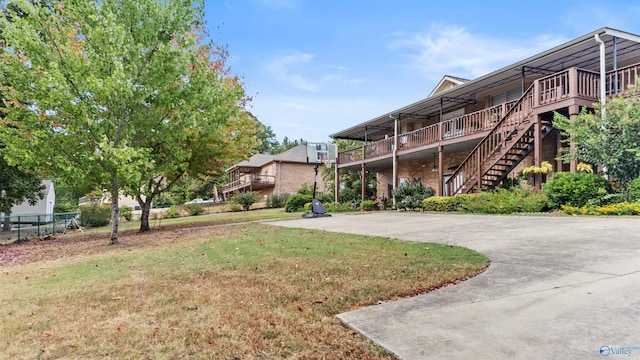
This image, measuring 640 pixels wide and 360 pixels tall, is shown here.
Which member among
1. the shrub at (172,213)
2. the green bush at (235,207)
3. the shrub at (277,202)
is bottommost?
the shrub at (172,213)

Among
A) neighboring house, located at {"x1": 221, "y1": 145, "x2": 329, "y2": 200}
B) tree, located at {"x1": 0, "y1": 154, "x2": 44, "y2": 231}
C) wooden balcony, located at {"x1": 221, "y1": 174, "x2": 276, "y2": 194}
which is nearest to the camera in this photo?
tree, located at {"x1": 0, "y1": 154, "x2": 44, "y2": 231}

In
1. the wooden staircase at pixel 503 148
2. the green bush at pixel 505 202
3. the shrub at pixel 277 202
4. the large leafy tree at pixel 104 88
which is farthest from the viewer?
the shrub at pixel 277 202

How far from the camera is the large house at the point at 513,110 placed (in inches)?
448

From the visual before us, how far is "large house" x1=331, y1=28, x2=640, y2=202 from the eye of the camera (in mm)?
→ 11383

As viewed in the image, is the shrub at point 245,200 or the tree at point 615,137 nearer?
the tree at point 615,137

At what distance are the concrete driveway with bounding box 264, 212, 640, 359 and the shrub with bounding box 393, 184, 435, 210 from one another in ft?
38.5

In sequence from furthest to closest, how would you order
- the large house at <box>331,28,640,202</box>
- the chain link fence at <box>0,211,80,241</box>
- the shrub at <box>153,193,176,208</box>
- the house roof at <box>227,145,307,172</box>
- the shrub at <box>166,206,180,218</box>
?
the shrub at <box>153,193,176,208</box>
the house roof at <box>227,145,307,172</box>
the shrub at <box>166,206,180,218</box>
the chain link fence at <box>0,211,80,241</box>
the large house at <box>331,28,640,202</box>

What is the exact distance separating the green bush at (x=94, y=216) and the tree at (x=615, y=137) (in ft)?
80.1

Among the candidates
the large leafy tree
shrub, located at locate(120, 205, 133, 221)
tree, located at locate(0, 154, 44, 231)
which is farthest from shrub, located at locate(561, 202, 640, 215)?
shrub, located at locate(120, 205, 133, 221)

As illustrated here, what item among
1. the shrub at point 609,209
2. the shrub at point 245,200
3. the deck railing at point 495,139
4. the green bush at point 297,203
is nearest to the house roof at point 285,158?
the shrub at point 245,200

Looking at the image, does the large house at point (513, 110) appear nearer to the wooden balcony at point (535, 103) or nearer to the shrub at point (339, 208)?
the wooden balcony at point (535, 103)

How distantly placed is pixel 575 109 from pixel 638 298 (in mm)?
9929

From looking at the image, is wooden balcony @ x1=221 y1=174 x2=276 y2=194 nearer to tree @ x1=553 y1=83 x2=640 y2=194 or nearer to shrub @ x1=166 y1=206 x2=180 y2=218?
shrub @ x1=166 y1=206 x2=180 y2=218

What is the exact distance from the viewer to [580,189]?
33.1 ft
